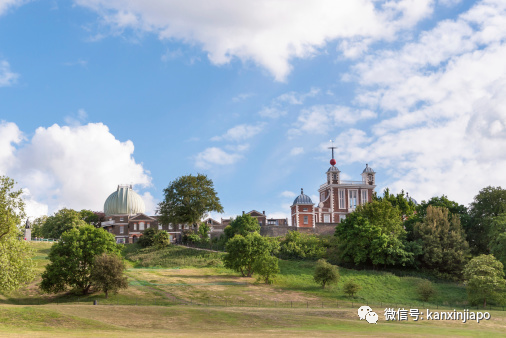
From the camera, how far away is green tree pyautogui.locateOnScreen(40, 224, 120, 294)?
192ft

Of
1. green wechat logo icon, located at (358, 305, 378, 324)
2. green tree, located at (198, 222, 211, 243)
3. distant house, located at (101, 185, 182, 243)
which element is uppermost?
distant house, located at (101, 185, 182, 243)

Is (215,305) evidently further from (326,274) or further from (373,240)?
(373,240)

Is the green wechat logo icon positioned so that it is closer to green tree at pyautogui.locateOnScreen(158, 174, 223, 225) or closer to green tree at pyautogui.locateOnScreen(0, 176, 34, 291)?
green tree at pyautogui.locateOnScreen(0, 176, 34, 291)

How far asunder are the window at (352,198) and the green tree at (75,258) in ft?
204

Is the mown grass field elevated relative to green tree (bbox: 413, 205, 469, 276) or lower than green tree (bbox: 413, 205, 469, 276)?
lower

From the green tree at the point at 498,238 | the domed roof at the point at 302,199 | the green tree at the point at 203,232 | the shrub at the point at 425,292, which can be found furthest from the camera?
the domed roof at the point at 302,199

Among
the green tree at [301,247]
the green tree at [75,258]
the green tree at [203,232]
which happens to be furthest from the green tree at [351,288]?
the green tree at [203,232]

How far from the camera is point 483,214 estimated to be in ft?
277

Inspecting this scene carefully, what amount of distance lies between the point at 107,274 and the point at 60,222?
201 feet

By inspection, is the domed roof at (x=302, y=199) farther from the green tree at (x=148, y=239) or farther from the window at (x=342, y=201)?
the green tree at (x=148, y=239)

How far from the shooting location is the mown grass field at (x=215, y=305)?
126ft

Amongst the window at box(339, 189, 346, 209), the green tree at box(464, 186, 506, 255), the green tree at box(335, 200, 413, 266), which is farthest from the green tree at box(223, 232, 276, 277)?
the window at box(339, 189, 346, 209)

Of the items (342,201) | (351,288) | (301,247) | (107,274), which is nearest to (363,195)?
(342,201)

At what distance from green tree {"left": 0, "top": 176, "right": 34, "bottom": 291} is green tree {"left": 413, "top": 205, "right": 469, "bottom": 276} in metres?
54.5
